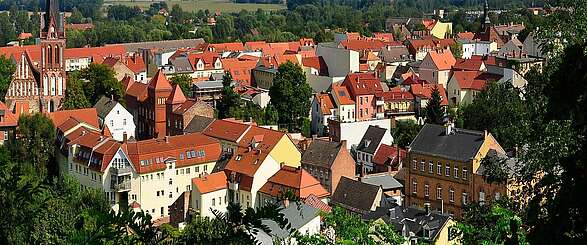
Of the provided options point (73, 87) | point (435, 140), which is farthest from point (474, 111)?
point (73, 87)

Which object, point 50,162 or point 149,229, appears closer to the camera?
point 149,229

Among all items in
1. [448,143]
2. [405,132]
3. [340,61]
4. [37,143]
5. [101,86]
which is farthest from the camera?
[340,61]

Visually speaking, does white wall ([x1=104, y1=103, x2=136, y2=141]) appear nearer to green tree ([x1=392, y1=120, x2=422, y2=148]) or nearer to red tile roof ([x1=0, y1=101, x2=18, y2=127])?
red tile roof ([x1=0, y1=101, x2=18, y2=127])

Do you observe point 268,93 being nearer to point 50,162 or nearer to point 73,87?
point 73,87

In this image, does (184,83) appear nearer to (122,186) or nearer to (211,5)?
(122,186)

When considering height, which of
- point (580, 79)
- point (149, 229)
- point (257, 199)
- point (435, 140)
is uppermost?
point (580, 79)

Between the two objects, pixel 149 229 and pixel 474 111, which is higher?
pixel 149 229

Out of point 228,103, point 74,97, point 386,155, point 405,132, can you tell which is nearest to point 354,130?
point 405,132
